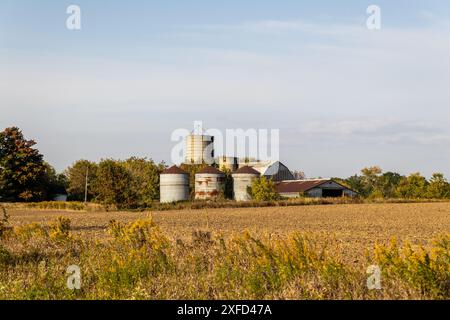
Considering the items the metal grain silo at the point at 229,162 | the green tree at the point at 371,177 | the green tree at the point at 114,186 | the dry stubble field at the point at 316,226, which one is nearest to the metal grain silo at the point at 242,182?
the metal grain silo at the point at 229,162

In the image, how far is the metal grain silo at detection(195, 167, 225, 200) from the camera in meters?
84.4

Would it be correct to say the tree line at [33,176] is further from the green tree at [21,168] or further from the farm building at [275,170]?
the farm building at [275,170]

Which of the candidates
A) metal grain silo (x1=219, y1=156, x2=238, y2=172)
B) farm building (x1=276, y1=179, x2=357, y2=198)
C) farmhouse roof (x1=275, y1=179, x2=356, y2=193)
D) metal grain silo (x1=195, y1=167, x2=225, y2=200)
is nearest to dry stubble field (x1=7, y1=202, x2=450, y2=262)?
metal grain silo (x1=195, y1=167, x2=225, y2=200)

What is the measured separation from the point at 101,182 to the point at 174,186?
21.0 m

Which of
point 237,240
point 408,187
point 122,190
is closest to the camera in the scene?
point 237,240

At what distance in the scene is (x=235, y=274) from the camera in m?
11.4

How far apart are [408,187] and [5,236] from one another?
9007cm

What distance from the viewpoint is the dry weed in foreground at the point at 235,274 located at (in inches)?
394

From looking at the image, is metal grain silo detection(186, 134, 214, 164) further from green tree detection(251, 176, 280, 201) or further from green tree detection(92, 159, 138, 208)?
green tree detection(92, 159, 138, 208)

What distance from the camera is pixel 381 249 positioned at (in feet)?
36.8

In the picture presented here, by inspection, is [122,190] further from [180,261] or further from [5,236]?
[180,261]

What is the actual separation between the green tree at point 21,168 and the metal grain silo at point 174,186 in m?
18.6

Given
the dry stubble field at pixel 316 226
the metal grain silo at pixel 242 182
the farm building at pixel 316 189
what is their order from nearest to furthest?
the dry stubble field at pixel 316 226 < the metal grain silo at pixel 242 182 < the farm building at pixel 316 189
